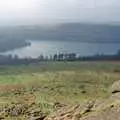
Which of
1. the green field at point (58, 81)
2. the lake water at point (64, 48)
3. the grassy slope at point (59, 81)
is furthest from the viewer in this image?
the lake water at point (64, 48)

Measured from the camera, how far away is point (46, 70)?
50.9 m

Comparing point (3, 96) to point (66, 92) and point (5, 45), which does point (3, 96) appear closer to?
point (66, 92)

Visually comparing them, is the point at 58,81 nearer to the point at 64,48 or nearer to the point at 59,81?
the point at 59,81

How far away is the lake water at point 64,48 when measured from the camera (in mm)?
51781

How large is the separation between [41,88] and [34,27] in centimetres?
1493

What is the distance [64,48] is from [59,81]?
26.4 ft

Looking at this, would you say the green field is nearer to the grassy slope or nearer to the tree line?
the grassy slope

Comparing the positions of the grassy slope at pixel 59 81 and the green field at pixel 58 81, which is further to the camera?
the grassy slope at pixel 59 81

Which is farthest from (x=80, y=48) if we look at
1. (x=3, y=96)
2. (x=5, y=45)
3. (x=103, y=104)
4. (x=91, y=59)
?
(x=103, y=104)

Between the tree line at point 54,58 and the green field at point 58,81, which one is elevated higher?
the tree line at point 54,58

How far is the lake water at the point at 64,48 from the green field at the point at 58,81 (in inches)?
56.5

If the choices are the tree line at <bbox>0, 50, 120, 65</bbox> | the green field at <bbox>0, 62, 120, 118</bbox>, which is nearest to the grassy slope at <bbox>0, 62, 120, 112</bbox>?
the green field at <bbox>0, 62, 120, 118</bbox>

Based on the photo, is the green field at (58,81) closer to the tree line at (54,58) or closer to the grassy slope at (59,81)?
the grassy slope at (59,81)

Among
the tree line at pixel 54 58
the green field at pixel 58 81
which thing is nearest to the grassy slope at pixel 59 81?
the green field at pixel 58 81
